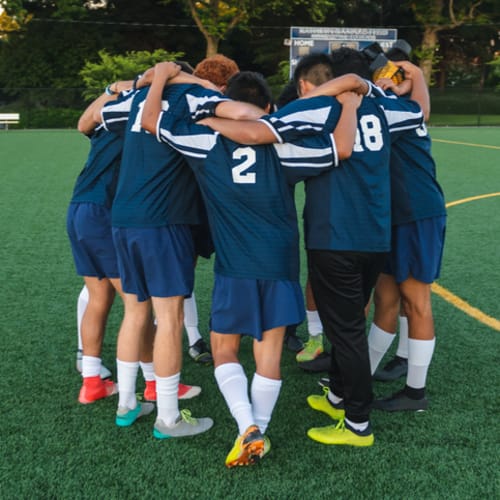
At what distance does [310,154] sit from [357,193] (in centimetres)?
29

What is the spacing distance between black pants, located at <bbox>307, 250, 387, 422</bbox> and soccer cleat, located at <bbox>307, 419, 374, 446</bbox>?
0.24 ft

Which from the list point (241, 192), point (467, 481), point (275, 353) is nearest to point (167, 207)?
point (241, 192)

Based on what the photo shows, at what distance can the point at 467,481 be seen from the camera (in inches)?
103

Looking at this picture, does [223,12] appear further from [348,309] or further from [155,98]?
[348,309]

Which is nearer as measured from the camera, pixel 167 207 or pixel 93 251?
pixel 167 207

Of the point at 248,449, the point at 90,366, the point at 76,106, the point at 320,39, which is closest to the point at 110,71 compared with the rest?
the point at 76,106

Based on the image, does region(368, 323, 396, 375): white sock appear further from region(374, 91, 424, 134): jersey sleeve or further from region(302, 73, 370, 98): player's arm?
region(302, 73, 370, 98): player's arm

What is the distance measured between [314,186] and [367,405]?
3.52 ft

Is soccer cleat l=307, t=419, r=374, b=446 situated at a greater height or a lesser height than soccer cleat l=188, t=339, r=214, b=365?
greater

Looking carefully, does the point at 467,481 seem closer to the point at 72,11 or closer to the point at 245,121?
the point at 245,121

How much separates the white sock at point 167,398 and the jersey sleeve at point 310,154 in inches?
46.4

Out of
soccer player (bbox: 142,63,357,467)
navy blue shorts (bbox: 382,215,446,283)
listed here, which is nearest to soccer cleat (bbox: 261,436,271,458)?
soccer player (bbox: 142,63,357,467)

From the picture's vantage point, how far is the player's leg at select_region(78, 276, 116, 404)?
341 cm

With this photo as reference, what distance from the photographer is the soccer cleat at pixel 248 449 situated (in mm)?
2676
